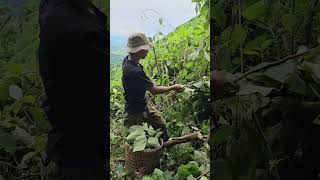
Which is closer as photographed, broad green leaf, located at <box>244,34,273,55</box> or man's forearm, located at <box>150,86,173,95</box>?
broad green leaf, located at <box>244,34,273,55</box>

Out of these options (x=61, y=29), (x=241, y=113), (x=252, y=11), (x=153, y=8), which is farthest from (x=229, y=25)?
(x=61, y=29)

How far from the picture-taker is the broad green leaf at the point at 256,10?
117 cm

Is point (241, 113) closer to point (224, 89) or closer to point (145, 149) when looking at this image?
point (224, 89)

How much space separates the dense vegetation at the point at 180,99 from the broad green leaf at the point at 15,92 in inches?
13.2

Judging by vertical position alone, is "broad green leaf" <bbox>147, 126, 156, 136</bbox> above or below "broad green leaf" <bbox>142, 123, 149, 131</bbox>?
below

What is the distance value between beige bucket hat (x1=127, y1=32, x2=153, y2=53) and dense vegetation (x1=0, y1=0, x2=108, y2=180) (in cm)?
17

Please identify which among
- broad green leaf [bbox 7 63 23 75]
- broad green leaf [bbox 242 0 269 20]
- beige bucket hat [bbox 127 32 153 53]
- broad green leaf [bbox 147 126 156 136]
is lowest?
broad green leaf [bbox 147 126 156 136]

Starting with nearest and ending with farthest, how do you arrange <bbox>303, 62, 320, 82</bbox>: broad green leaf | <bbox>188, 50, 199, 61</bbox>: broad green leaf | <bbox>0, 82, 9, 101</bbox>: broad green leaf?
<bbox>303, 62, 320, 82</bbox>: broad green leaf
<bbox>0, 82, 9, 101</bbox>: broad green leaf
<bbox>188, 50, 199, 61</bbox>: broad green leaf

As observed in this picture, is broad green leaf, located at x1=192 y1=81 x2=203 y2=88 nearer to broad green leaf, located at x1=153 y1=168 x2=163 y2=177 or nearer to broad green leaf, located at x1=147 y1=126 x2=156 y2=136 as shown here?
broad green leaf, located at x1=147 y1=126 x2=156 y2=136

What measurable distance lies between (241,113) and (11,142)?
85 centimetres

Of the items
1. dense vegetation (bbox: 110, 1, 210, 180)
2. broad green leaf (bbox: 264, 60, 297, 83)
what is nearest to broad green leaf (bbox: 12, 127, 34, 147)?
dense vegetation (bbox: 110, 1, 210, 180)

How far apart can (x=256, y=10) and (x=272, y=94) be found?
1.33 ft

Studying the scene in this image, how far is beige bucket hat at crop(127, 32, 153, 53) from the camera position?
4.91ft

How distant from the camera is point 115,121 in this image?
5.14ft
